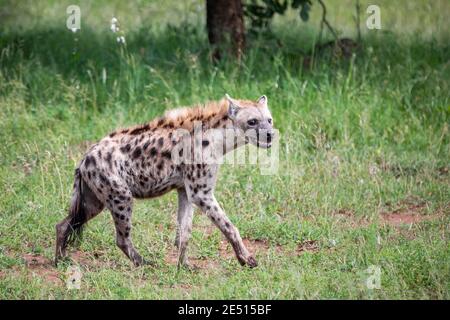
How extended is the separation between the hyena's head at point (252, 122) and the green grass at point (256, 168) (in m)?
0.81

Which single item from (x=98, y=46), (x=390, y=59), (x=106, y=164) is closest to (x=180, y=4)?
(x=98, y=46)

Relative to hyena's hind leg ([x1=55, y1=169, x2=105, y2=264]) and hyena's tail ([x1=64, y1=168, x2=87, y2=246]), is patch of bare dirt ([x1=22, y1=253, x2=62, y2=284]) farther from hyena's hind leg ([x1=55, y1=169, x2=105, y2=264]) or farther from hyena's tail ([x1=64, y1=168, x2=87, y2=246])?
hyena's tail ([x1=64, y1=168, x2=87, y2=246])

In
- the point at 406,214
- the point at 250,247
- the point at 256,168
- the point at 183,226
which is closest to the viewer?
the point at 183,226

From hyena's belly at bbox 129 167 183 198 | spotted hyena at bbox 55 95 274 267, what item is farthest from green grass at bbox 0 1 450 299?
hyena's belly at bbox 129 167 183 198

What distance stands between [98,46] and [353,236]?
494 cm

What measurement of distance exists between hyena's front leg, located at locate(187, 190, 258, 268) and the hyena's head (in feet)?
1.65

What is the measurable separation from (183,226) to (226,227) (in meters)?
0.39

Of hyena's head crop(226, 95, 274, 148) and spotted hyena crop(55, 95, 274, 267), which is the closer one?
spotted hyena crop(55, 95, 274, 267)

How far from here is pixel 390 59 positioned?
34.3 feet

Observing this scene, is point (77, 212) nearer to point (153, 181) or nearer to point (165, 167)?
point (153, 181)

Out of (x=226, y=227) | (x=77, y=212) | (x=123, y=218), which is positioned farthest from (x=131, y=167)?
(x=226, y=227)

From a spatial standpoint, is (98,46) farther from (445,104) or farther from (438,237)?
(438,237)

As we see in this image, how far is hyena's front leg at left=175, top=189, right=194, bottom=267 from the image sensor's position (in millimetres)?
6613

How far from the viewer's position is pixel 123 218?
6.53m
